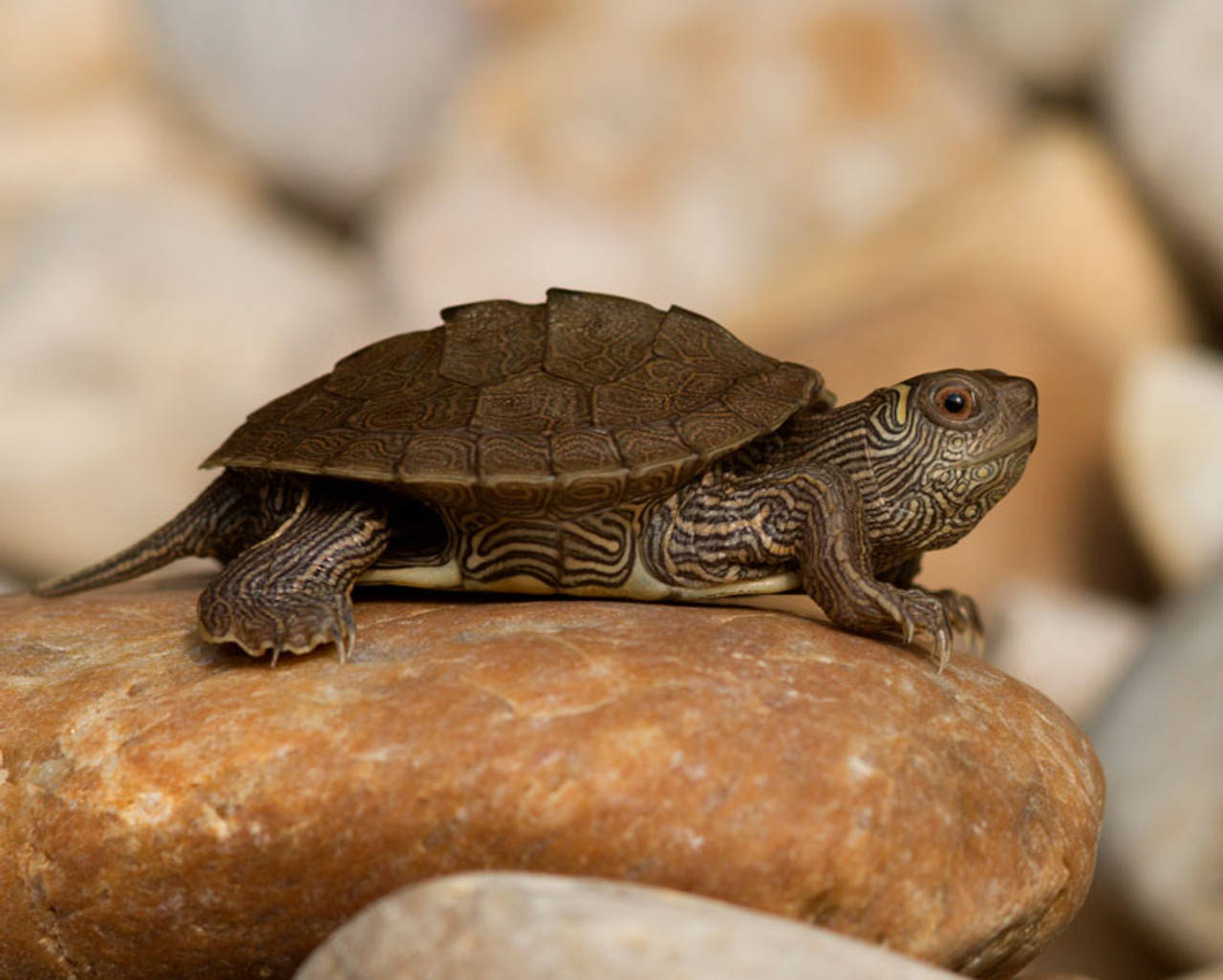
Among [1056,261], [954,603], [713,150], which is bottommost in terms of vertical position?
[954,603]

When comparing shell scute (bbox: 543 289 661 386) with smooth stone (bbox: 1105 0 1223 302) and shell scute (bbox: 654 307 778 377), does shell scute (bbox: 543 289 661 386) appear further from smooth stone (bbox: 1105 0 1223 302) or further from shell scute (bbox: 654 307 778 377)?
smooth stone (bbox: 1105 0 1223 302)

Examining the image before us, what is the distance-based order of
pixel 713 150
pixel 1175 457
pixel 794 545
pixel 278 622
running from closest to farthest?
1. pixel 278 622
2. pixel 794 545
3. pixel 1175 457
4. pixel 713 150

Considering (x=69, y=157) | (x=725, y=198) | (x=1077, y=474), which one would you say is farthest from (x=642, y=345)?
(x=69, y=157)

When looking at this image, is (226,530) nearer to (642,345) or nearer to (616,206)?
(642,345)

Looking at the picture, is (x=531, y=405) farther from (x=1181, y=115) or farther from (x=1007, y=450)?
(x=1181, y=115)

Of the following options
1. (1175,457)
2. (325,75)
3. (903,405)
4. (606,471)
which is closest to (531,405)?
(606,471)

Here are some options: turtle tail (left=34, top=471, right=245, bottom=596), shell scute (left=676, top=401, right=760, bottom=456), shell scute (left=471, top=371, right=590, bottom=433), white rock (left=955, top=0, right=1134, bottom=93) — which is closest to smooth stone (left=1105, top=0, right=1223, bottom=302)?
white rock (left=955, top=0, right=1134, bottom=93)
